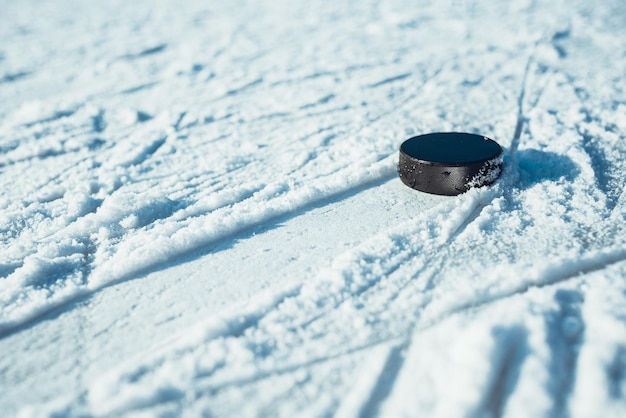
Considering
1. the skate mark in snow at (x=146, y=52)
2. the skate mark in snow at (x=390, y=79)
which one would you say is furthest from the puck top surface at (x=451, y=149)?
the skate mark in snow at (x=146, y=52)

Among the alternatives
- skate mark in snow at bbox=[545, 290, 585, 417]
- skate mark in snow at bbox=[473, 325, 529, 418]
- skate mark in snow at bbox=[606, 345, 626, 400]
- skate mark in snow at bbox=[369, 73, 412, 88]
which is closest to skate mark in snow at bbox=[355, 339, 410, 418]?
skate mark in snow at bbox=[473, 325, 529, 418]

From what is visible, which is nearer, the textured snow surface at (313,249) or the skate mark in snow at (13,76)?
the textured snow surface at (313,249)

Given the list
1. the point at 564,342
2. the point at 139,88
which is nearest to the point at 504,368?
the point at 564,342

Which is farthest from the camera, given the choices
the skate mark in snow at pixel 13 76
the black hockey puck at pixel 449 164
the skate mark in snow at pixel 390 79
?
the skate mark in snow at pixel 13 76

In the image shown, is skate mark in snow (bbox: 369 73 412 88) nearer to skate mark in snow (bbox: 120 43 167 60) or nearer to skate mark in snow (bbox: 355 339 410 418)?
skate mark in snow (bbox: 120 43 167 60)

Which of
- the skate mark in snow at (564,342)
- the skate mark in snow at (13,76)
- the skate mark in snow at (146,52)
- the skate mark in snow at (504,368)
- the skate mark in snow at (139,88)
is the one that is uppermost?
the skate mark in snow at (13,76)

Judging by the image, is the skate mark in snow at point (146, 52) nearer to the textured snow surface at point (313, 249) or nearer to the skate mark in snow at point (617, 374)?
the textured snow surface at point (313, 249)

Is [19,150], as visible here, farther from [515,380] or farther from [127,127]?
[515,380]

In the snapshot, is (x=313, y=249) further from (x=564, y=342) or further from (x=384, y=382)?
(x=564, y=342)
